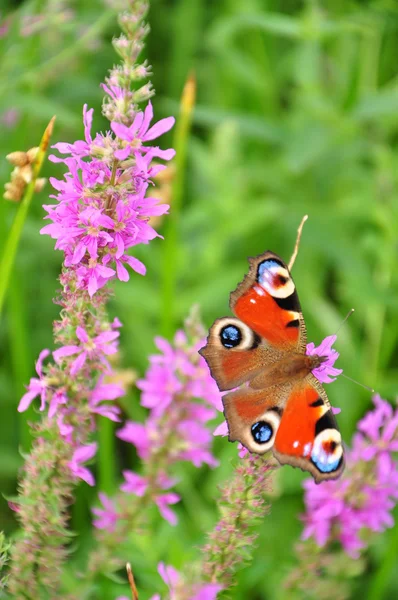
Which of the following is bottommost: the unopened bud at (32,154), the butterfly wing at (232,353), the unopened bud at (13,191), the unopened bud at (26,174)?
the butterfly wing at (232,353)

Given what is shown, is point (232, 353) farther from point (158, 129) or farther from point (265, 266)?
point (158, 129)

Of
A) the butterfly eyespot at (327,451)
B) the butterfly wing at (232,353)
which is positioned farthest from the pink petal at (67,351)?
the butterfly eyespot at (327,451)

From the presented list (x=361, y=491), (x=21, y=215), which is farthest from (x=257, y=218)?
(x=21, y=215)

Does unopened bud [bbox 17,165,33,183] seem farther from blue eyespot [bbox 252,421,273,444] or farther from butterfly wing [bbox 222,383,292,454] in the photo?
blue eyespot [bbox 252,421,273,444]

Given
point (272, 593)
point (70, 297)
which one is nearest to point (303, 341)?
point (70, 297)

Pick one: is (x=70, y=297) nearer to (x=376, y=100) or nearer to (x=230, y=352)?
(x=230, y=352)

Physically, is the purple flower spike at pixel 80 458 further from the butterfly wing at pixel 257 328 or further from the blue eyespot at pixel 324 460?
the blue eyespot at pixel 324 460
